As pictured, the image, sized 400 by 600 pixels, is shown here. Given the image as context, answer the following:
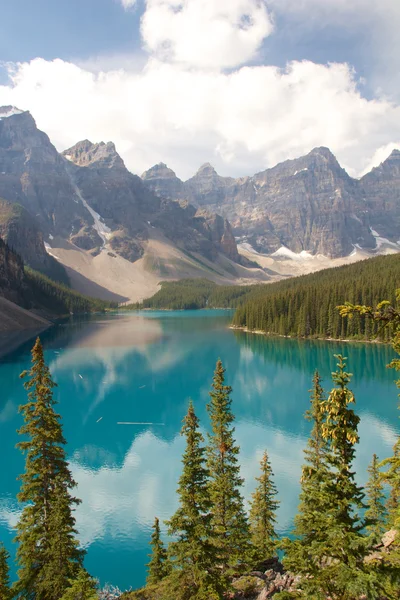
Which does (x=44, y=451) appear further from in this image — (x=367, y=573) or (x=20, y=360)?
(x=20, y=360)

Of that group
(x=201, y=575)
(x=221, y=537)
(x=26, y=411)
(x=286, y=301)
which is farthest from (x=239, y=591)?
(x=286, y=301)

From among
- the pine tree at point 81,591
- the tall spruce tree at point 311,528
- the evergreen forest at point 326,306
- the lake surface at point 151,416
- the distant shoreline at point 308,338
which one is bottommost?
the lake surface at point 151,416

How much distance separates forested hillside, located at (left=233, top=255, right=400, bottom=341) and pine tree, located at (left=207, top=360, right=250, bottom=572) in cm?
8884

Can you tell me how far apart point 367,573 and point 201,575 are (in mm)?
8198

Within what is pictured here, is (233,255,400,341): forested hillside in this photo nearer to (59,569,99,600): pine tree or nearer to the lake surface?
the lake surface

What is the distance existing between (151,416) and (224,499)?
35.8 meters

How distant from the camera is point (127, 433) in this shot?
49.8 meters

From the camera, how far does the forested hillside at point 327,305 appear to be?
11500 cm

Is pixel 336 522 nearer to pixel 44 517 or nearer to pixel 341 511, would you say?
pixel 341 511

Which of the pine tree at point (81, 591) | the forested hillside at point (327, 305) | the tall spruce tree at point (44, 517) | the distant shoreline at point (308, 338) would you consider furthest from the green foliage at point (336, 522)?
the forested hillside at point (327, 305)

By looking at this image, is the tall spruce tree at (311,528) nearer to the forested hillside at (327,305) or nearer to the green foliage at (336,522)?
the green foliage at (336,522)

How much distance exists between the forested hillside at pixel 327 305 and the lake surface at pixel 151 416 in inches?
395

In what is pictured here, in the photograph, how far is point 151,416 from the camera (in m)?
56.7

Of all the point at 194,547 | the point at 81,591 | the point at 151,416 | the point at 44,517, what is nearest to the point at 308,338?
the point at 151,416
